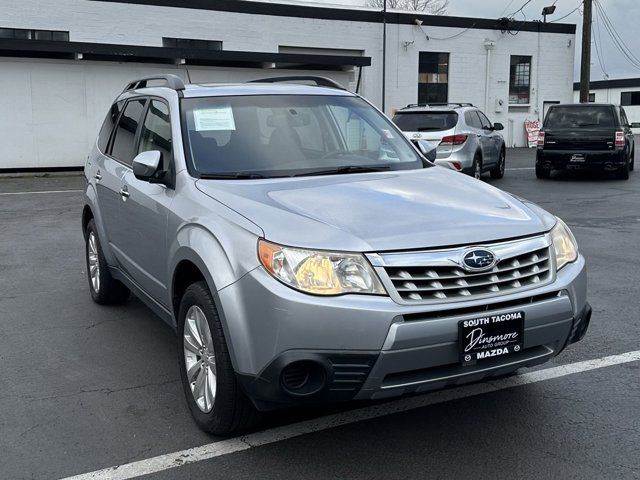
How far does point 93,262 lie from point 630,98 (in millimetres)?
62583

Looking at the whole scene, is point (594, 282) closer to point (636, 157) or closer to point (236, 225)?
point (236, 225)

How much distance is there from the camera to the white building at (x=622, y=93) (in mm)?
60250

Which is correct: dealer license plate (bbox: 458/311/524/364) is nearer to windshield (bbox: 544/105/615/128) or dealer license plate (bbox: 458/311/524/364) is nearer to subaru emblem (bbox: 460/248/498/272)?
subaru emblem (bbox: 460/248/498/272)

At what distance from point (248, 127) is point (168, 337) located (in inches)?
70.3

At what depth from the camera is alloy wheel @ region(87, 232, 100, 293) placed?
20.3 feet

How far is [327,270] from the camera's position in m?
3.16

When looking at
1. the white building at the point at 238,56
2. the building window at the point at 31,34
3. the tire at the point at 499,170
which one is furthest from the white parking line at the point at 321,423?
the building window at the point at 31,34

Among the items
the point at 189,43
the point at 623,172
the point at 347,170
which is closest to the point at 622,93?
the point at 189,43

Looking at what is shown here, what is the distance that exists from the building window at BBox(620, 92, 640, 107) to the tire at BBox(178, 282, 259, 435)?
63.8 m

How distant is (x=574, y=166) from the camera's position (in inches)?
662

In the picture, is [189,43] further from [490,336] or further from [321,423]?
[490,336]

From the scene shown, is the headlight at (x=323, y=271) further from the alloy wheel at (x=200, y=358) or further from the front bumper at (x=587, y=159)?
the front bumper at (x=587, y=159)

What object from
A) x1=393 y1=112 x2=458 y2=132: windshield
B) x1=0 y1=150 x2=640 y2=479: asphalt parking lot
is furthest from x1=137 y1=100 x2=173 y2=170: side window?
x1=393 y1=112 x2=458 y2=132: windshield

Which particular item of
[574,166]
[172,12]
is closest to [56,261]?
[574,166]
